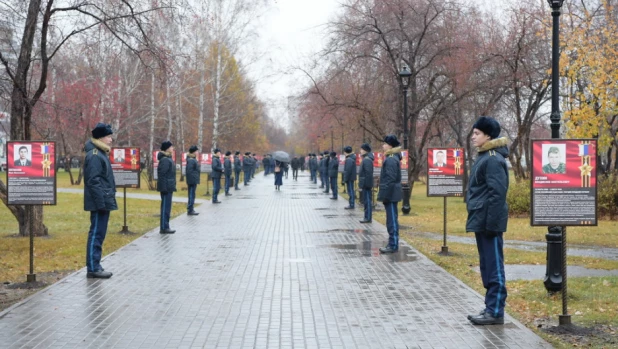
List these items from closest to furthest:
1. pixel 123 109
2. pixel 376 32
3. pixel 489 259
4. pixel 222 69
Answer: pixel 489 259, pixel 376 32, pixel 123 109, pixel 222 69

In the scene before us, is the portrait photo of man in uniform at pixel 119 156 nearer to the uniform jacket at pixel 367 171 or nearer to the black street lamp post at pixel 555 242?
the uniform jacket at pixel 367 171

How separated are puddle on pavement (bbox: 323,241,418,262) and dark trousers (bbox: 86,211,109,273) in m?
4.53

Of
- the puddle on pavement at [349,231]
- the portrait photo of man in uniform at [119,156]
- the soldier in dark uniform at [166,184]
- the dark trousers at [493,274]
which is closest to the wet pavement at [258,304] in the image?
the dark trousers at [493,274]

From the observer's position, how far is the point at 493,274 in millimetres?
7785

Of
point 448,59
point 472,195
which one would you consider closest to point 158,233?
point 472,195

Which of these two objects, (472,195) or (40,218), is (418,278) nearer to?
(472,195)

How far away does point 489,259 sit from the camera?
7.83m

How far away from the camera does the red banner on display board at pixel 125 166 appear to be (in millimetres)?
18031

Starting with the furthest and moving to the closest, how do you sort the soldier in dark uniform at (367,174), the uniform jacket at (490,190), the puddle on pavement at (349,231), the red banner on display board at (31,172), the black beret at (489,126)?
the soldier in dark uniform at (367,174) < the puddle on pavement at (349,231) < the red banner on display board at (31,172) < the black beret at (489,126) < the uniform jacket at (490,190)

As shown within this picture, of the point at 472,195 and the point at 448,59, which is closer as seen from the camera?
the point at 472,195

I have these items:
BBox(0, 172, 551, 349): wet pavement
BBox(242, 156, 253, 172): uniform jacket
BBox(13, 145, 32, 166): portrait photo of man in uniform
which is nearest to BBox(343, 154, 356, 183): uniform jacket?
Result: BBox(0, 172, 551, 349): wet pavement

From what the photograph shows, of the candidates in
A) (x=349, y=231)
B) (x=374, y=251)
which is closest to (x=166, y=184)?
(x=349, y=231)

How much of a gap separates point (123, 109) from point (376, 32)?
20.6 meters

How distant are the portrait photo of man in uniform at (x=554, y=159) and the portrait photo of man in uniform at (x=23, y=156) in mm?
6682
